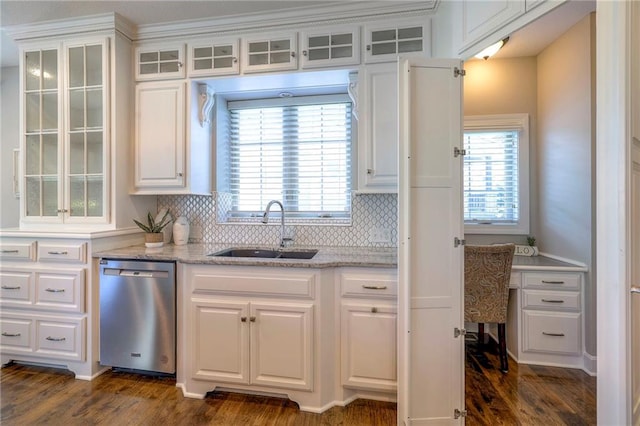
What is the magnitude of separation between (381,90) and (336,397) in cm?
206

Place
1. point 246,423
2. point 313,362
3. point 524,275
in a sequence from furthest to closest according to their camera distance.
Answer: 1. point 524,275
2. point 313,362
3. point 246,423

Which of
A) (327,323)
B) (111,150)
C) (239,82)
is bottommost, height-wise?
(327,323)

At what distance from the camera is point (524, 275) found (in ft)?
7.81

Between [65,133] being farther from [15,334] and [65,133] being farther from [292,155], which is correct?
[292,155]

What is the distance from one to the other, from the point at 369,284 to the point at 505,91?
93.5 inches

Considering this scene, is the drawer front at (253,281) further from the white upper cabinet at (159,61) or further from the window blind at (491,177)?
the window blind at (491,177)

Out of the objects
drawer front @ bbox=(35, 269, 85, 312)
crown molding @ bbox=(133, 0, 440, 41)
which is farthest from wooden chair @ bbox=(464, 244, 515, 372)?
drawer front @ bbox=(35, 269, 85, 312)

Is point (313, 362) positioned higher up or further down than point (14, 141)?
further down

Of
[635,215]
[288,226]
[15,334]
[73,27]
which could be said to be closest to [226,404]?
[288,226]

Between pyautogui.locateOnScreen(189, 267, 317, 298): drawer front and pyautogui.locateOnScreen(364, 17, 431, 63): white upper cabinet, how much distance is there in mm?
1602

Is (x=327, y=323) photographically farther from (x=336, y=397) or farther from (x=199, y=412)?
(x=199, y=412)

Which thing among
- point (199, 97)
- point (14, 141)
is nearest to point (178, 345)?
point (199, 97)

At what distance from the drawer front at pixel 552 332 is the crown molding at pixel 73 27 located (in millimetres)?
3842

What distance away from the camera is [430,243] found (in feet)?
5.28
